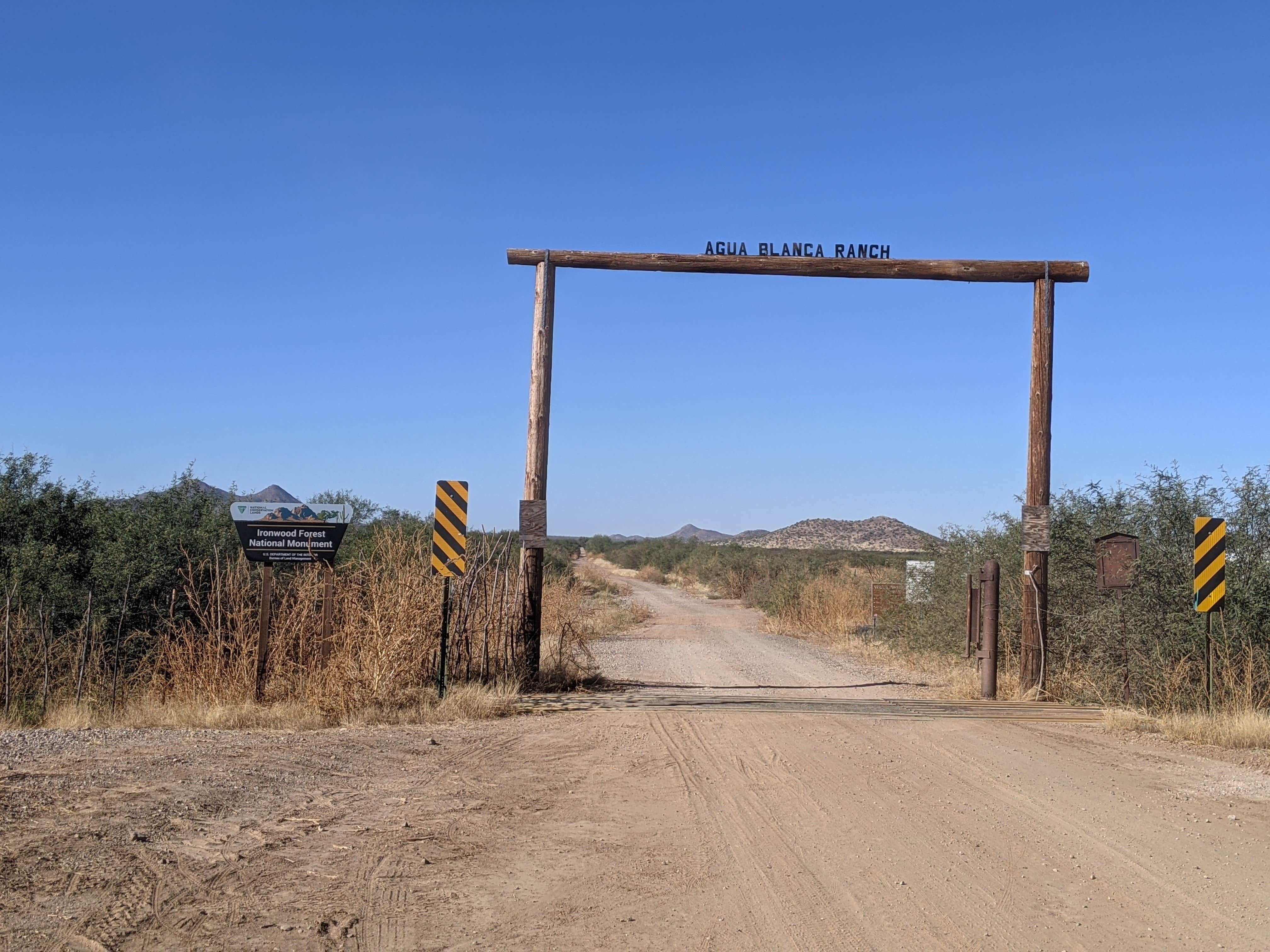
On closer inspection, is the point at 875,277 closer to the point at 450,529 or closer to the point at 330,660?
the point at 450,529

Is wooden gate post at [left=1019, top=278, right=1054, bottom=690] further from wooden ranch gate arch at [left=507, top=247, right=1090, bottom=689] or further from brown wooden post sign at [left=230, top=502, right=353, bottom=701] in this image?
brown wooden post sign at [left=230, top=502, right=353, bottom=701]

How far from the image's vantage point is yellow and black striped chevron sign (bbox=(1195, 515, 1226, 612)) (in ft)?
40.4

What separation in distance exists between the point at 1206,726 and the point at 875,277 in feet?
23.6

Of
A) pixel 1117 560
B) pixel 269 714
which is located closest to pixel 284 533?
pixel 269 714

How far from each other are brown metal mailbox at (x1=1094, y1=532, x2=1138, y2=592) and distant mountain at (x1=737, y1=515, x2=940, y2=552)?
84.0m

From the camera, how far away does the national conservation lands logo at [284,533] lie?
41.7 ft

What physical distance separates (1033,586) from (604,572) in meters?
62.5

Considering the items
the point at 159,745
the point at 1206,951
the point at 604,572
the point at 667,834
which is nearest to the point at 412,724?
the point at 159,745

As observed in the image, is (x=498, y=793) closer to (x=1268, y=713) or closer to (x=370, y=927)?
(x=370, y=927)

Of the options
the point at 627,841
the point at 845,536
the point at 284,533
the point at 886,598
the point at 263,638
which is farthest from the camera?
the point at 845,536

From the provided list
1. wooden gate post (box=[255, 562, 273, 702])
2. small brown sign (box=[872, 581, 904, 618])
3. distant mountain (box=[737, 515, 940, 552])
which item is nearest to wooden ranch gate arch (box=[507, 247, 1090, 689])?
wooden gate post (box=[255, 562, 273, 702])

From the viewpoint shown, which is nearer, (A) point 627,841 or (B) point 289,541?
(A) point 627,841

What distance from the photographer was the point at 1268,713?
11805mm

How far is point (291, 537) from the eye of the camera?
1283 cm
